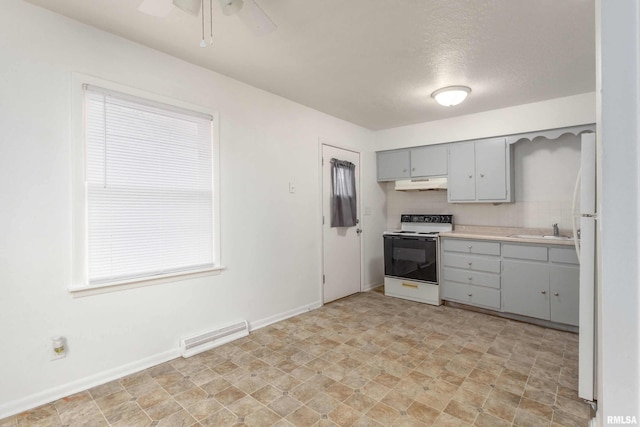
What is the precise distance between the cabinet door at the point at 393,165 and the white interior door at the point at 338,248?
0.49m

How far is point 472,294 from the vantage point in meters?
3.90

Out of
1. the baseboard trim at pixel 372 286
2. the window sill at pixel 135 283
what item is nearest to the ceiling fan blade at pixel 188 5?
the window sill at pixel 135 283

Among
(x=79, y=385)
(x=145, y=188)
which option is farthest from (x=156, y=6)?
(x=79, y=385)

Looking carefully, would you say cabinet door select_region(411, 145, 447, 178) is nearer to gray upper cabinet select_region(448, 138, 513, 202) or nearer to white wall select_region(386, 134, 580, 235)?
gray upper cabinet select_region(448, 138, 513, 202)

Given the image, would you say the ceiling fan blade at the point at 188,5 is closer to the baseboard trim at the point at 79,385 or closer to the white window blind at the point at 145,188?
the white window blind at the point at 145,188

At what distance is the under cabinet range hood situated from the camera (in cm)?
442

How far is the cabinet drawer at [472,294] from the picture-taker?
12.3ft

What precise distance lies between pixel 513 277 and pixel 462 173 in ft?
4.67

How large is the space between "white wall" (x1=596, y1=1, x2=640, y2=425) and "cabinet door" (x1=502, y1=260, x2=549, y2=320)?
10.8 feet

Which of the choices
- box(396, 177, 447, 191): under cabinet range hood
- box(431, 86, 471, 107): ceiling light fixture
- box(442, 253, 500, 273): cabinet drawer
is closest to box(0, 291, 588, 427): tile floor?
box(442, 253, 500, 273): cabinet drawer

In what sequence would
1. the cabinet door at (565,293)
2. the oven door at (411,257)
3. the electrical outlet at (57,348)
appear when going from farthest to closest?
1. the oven door at (411,257)
2. the cabinet door at (565,293)
3. the electrical outlet at (57,348)

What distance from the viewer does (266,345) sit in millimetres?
2939

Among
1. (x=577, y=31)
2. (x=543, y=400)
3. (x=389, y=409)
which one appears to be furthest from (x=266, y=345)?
(x=577, y=31)

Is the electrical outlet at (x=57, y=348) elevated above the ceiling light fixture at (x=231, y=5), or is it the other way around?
the ceiling light fixture at (x=231, y=5)
